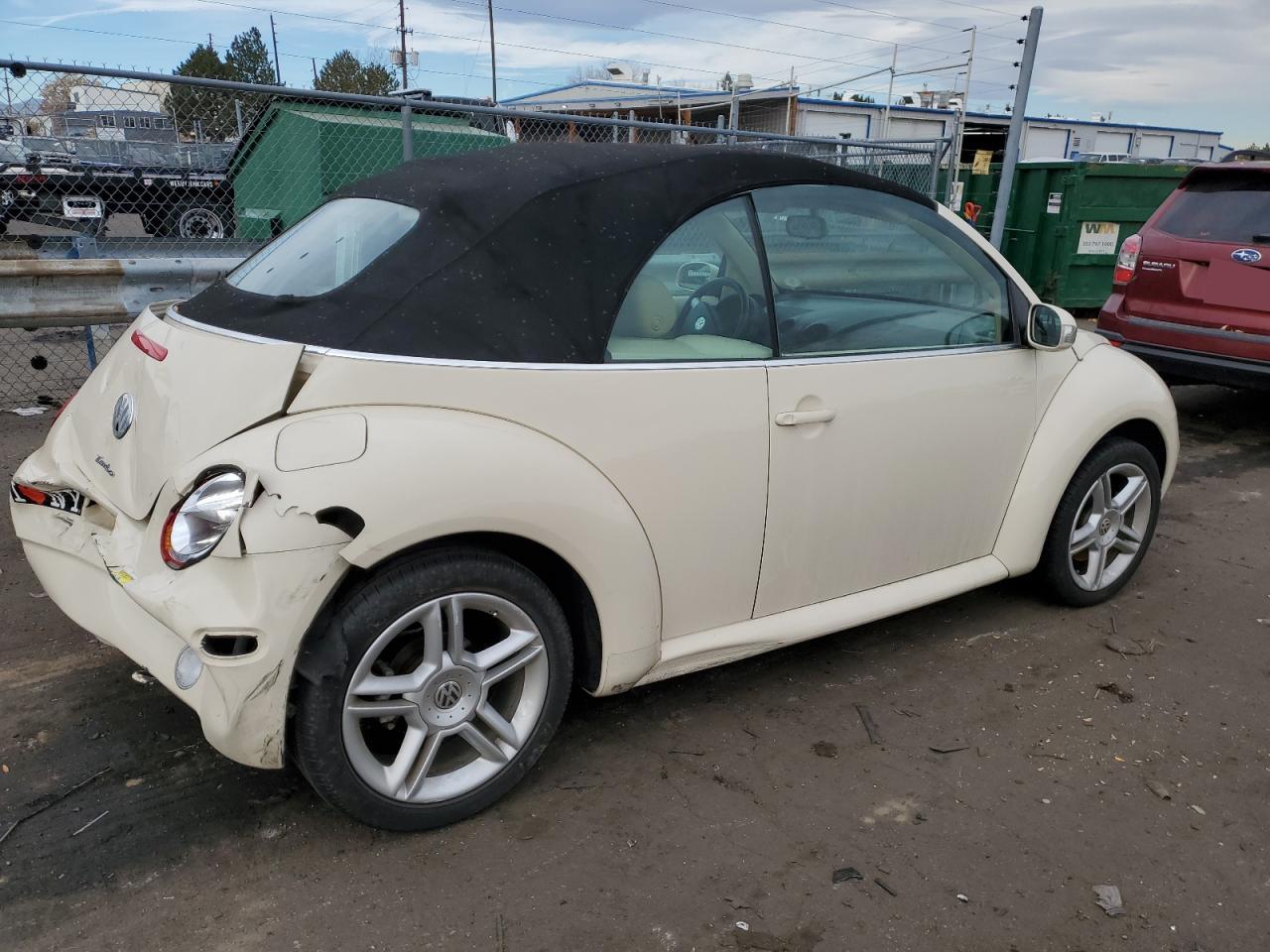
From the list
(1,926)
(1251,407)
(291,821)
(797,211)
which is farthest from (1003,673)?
(1251,407)

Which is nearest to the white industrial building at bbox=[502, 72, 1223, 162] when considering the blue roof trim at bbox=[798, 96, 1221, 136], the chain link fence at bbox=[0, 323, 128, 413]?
the blue roof trim at bbox=[798, 96, 1221, 136]

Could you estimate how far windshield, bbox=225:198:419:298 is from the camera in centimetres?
259

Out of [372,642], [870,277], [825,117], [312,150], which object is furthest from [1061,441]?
[825,117]

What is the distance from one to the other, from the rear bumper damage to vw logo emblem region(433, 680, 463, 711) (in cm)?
38

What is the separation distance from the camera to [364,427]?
221 centimetres

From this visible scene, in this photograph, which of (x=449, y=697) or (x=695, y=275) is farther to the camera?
(x=695, y=275)

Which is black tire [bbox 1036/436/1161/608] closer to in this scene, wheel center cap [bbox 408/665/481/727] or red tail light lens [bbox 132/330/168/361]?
wheel center cap [bbox 408/665/481/727]

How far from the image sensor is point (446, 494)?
222 centimetres

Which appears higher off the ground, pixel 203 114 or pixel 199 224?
pixel 203 114

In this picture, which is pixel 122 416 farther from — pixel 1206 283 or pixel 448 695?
pixel 1206 283

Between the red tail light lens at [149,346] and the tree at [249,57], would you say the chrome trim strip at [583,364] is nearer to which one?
the red tail light lens at [149,346]

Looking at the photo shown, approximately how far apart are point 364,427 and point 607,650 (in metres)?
0.90

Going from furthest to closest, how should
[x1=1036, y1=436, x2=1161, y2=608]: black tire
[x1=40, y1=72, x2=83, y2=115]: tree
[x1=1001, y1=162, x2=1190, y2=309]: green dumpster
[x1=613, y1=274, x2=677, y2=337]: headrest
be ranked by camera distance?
1. [x1=1001, y1=162, x2=1190, y2=309]: green dumpster
2. [x1=40, y1=72, x2=83, y2=115]: tree
3. [x1=1036, y1=436, x2=1161, y2=608]: black tire
4. [x1=613, y1=274, x2=677, y2=337]: headrest

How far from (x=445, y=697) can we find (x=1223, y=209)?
6.26 metres
